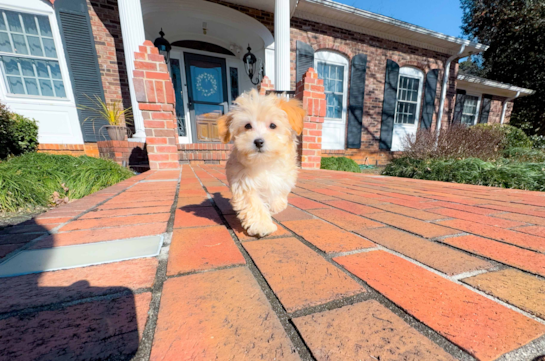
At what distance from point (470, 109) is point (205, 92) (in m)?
16.5

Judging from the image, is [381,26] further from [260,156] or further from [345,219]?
[260,156]

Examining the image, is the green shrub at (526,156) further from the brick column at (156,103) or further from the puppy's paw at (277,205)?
the brick column at (156,103)

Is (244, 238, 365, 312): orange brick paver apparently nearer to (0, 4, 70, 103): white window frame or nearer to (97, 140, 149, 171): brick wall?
(97, 140, 149, 171): brick wall

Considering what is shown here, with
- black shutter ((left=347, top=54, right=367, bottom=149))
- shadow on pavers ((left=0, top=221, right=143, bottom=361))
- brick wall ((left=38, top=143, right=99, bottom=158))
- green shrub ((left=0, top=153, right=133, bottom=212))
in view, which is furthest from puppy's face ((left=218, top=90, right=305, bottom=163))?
black shutter ((left=347, top=54, right=367, bottom=149))

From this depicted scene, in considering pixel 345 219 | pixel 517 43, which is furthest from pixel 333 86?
pixel 517 43

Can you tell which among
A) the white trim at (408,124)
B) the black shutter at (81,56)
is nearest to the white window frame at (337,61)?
the white trim at (408,124)

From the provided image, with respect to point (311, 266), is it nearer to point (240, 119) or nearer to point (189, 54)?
point (240, 119)

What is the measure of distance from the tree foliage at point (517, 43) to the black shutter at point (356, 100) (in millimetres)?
14751

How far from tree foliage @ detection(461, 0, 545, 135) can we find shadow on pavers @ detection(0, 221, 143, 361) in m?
24.5

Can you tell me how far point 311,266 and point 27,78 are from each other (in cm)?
993

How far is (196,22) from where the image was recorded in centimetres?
755

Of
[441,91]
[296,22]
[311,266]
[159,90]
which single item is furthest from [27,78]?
[441,91]

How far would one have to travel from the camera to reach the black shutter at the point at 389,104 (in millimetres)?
9953

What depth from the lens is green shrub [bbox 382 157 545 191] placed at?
12.1ft
